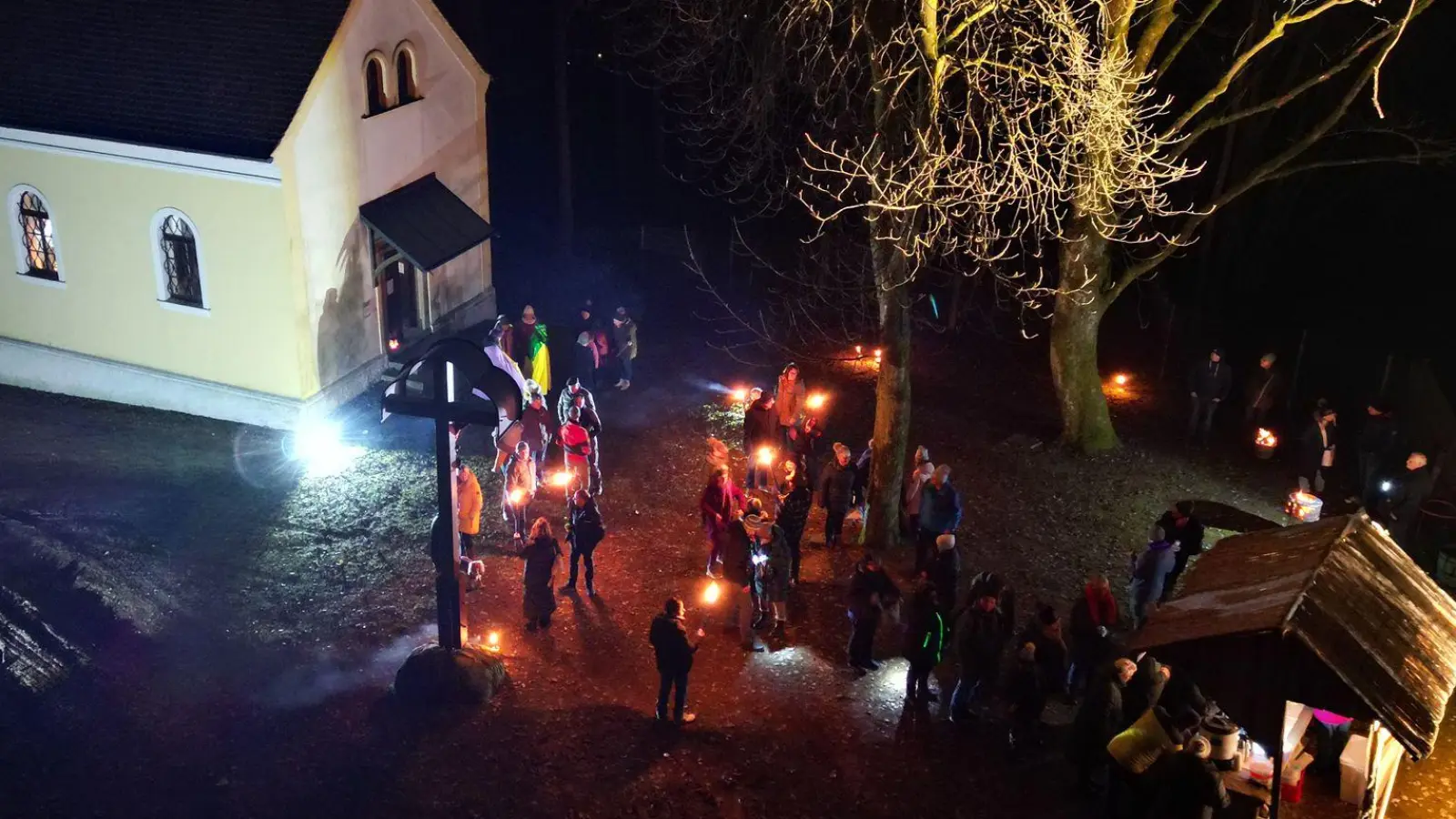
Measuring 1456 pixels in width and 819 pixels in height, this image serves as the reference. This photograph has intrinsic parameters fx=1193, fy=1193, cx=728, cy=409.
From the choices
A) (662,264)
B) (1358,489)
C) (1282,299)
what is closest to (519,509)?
(1358,489)

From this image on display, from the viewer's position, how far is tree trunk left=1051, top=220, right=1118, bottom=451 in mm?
16844

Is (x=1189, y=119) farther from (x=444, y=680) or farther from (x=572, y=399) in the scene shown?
(x=444, y=680)

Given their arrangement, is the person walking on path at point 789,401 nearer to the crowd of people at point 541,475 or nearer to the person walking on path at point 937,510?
the crowd of people at point 541,475

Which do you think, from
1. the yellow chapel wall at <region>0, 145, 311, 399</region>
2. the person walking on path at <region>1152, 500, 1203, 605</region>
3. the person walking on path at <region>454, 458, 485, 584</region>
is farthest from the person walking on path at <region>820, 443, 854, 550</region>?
the yellow chapel wall at <region>0, 145, 311, 399</region>

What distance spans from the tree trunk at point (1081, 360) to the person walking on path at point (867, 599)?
6.81 metres

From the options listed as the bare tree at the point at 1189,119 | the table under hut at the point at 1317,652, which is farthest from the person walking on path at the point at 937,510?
the bare tree at the point at 1189,119

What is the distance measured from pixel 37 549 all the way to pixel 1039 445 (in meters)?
13.2

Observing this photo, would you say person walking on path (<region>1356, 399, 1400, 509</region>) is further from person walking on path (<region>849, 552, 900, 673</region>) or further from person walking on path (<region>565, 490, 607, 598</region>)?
person walking on path (<region>565, 490, 607, 598</region>)

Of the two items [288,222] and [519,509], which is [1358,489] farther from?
[288,222]

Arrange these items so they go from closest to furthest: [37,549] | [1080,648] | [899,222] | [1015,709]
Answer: [1015,709] → [1080,648] → [899,222] → [37,549]

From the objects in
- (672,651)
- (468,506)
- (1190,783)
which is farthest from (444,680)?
(1190,783)

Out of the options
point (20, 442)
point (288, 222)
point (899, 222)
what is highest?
point (899, 222)

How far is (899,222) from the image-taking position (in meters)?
13.0

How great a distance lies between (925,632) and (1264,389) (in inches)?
343
